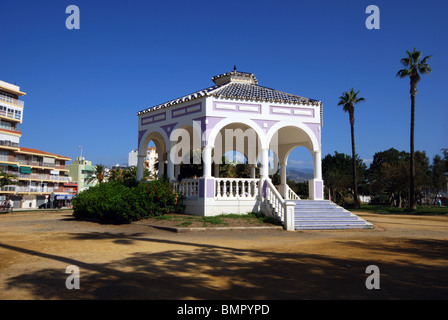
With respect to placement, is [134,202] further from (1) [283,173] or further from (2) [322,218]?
(1) [283,173]

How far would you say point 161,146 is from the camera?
77.0 feet

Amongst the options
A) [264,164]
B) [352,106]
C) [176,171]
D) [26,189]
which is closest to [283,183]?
[264,164]

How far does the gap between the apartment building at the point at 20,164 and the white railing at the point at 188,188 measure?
40.0m

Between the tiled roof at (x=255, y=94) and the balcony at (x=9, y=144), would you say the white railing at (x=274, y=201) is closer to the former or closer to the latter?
the tiled roof at (x=255, y=94)

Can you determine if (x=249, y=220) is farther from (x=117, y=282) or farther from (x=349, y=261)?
(x=117, y=282)

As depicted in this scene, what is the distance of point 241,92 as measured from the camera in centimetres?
1919

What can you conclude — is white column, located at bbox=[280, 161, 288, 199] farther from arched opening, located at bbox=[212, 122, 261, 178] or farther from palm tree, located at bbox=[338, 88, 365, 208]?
palm tree, located at bbox=[338, 88, 365, 208]

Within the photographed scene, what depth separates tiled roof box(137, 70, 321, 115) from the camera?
59.3ft

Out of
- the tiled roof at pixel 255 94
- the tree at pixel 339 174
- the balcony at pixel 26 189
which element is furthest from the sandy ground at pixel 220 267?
the balcony at pixel 26 189

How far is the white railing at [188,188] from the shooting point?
17562 millimetres

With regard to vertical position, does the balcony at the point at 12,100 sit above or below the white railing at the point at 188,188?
above

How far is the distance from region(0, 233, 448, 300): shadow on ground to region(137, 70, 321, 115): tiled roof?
10.8 m
